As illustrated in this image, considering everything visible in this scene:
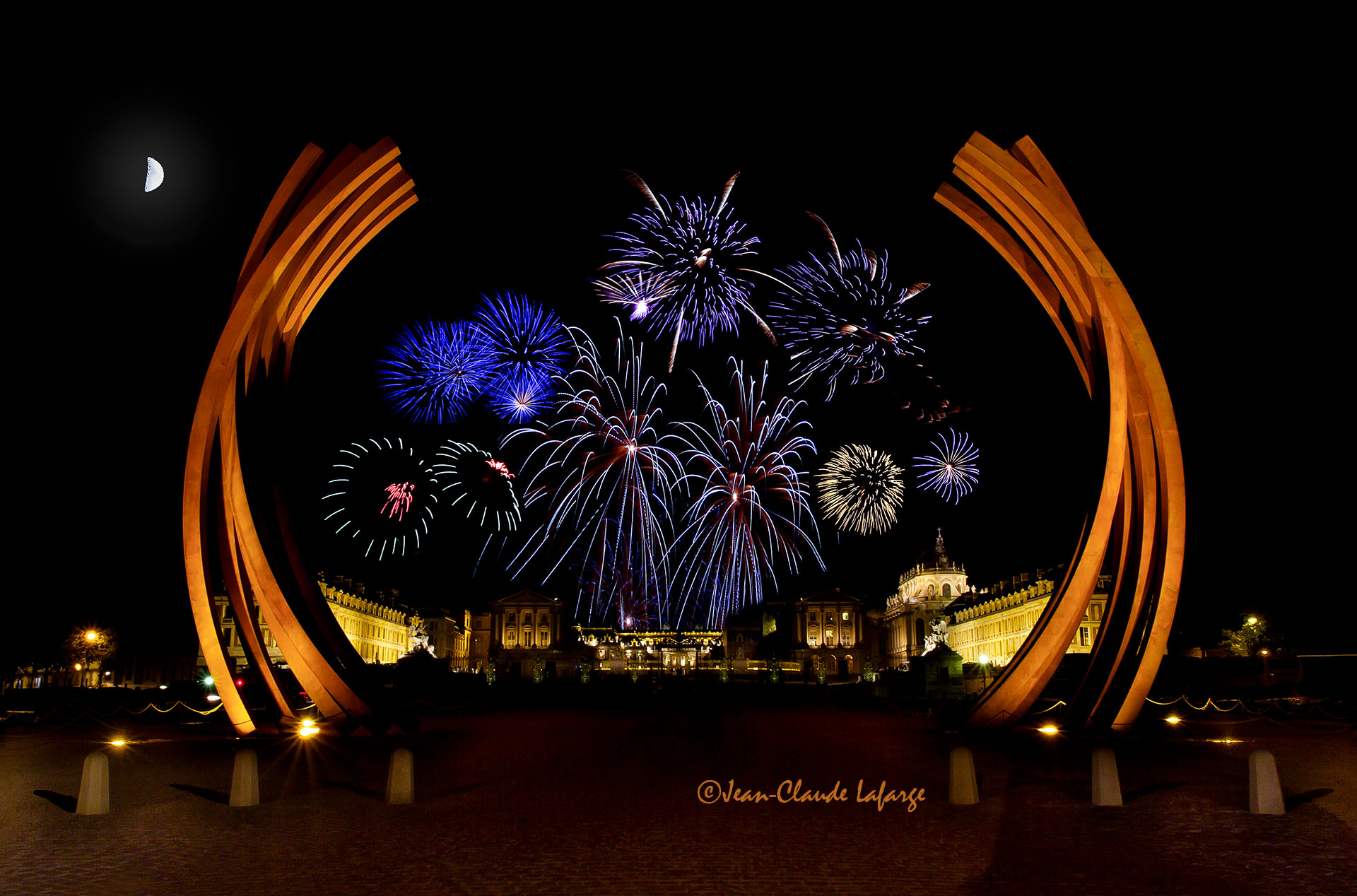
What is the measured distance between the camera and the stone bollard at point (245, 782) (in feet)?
37.6

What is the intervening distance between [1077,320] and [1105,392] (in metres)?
1.85

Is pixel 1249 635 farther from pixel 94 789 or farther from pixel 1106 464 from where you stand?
pixel 94 789

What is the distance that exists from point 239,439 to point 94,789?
31.3ft

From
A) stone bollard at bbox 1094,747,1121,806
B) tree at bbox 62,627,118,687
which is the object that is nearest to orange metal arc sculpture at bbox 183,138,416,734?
stone bollard at bbox 1094,747,1121,806

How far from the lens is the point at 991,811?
36.1 ft

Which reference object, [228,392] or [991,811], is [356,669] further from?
[991,811]

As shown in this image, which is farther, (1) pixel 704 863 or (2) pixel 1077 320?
(2) pixel 1077 320

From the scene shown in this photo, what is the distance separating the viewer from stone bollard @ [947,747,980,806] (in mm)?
11492

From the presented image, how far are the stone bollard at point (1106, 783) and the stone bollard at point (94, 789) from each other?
1157 cm

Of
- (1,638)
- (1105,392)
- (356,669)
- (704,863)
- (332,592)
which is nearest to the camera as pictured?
(704,863)

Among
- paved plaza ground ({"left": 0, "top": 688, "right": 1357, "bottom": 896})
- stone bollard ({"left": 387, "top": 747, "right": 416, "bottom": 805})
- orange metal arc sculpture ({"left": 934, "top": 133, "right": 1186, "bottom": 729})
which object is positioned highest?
orange metal arc sculpture ({"left": 934, "top": 133, "right": 1186, "bottom": 729})

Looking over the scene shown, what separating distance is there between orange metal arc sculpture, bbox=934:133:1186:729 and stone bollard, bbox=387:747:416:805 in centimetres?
1330

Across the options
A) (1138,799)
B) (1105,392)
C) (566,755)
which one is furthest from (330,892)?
(1105,392)

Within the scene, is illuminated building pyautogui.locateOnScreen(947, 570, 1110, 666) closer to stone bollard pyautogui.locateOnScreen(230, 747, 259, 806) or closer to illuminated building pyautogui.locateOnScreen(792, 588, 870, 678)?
illuminated building pyautogui.locateOnScreen(792, 588, 870, 678)
